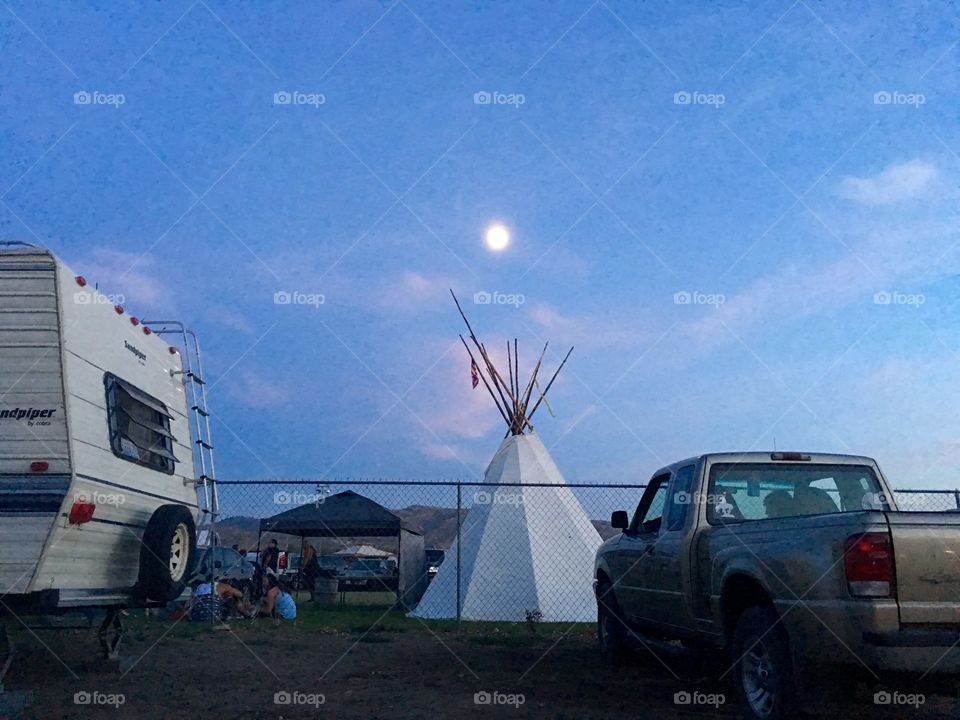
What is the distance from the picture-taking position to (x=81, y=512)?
23.1 feet

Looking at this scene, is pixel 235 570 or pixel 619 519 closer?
pixel 619 519

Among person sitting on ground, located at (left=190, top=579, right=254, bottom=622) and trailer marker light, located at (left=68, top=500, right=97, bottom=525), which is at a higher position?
trailer marker light, located at (left=68, top=500, right=97, bottom=525)

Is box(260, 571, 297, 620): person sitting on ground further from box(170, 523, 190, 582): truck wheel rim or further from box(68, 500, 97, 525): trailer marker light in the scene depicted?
box(68, 500, 97, 525): trailer marker light

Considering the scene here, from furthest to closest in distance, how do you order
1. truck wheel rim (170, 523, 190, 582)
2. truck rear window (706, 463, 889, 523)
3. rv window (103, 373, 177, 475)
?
truck wheel rim (170, 523, 190, 582) → rv window (103, 373, 177, 475) → truck rear window (706, 463, 889, 523)

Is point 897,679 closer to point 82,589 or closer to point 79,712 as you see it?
point 79,712

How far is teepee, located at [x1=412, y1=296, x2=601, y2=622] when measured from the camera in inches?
570

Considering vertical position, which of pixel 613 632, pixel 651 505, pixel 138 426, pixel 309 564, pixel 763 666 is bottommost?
pixel 613 632

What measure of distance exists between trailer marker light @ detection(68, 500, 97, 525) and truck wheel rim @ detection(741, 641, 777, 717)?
17.9ft

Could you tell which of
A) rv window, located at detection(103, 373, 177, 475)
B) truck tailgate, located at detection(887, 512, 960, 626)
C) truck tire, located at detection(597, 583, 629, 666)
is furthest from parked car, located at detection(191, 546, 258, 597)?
truck tailgate, located at detection(887, 512, 960, 626)

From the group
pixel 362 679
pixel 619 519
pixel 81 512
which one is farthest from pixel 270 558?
pixel 619 519

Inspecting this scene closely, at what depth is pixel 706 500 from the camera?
6805mm

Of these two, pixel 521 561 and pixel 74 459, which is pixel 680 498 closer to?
pixel 74 459

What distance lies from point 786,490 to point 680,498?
875 millimetres

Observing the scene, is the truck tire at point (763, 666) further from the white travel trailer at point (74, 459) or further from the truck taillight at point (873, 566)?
the white travel trailer at point (74, 459)
